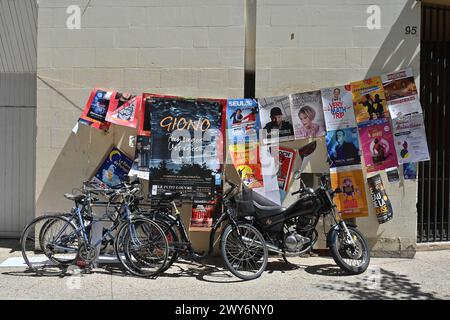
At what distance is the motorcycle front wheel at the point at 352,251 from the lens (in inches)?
239

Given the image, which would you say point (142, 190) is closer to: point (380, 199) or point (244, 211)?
point (244, 211)

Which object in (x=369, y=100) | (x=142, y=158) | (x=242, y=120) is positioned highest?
(x=369, y=100)

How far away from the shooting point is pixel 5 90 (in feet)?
26.1

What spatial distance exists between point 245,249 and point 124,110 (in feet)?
8.61

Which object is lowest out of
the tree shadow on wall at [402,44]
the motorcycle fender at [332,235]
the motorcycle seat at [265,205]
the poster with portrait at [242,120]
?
the motorcycle fender at [332,235]

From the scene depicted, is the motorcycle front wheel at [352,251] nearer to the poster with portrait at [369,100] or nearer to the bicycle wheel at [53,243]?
the poster with portrait at [369,100]

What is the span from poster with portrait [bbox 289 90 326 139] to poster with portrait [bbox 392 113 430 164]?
107 centimetres

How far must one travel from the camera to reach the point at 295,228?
6.34 metres

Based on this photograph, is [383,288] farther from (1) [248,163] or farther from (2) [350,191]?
(1) [248,163]

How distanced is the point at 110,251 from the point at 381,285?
3623 millimetres

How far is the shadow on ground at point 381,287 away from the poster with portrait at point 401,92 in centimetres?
226

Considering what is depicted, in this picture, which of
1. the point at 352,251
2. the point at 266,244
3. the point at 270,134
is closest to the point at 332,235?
the point at 352,251

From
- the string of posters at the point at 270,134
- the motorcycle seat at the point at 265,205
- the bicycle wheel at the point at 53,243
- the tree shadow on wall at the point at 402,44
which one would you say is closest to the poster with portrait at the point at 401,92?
the string of posters at the point at 270,134

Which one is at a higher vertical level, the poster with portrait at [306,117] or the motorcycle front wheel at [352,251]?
the poster with portrait at [306,117]
